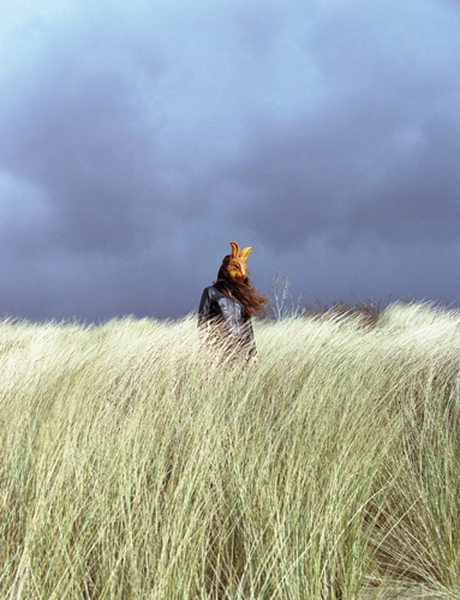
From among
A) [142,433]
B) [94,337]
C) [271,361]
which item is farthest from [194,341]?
[94,337]

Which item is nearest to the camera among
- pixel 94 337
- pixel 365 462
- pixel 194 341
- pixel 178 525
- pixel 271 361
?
pixel 178 525

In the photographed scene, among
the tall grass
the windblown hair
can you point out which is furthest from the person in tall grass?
the tall grass

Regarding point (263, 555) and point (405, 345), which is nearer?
point (263, 555)

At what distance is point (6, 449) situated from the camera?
2.29m

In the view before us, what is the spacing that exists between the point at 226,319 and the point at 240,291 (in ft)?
0.98

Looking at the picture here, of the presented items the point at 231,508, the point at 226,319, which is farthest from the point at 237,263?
the point at 231,508

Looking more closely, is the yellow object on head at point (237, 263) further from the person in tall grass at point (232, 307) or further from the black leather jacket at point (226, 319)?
the black leather jacket at point (226, 319)

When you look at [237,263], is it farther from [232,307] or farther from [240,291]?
[232,307]

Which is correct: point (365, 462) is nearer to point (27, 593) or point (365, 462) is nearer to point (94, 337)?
point (27, 593)

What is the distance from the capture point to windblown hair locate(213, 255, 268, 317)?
427cm

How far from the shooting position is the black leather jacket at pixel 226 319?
13.9 ft

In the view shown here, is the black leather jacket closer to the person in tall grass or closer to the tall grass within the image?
the person in tall grass

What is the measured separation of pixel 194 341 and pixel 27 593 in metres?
3.20

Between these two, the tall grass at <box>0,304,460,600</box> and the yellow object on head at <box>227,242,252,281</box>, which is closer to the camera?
the tall grass at <box>0,304,460,600</box>
